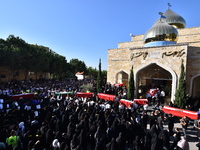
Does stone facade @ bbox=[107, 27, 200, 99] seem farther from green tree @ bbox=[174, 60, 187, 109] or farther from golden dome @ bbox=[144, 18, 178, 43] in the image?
green tree @ bbox=[174, 60, 187, 109]

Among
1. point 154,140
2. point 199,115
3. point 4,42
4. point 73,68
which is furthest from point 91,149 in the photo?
point 73,68

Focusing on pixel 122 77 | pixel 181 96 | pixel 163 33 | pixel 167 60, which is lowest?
pixel 181 96

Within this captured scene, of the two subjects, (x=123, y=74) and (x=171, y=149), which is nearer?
(x=171, y=149)

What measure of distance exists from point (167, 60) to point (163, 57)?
561 millimetres

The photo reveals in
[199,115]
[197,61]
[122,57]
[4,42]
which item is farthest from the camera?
[4,42]

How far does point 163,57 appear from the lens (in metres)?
14.9

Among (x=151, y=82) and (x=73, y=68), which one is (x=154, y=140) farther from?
(x=73, y=68)

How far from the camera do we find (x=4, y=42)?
2644 centimetres

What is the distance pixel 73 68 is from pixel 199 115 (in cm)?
4787

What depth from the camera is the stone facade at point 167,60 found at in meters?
13.8

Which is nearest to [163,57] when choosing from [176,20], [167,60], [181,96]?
[167,60]

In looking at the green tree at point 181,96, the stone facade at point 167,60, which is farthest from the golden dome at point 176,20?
the green tree at point 181,96

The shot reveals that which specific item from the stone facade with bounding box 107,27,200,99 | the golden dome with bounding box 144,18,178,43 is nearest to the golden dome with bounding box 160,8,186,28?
the stone facade with bounding box 107,27,200,99

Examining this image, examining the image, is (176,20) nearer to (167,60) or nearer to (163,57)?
(163,57)
